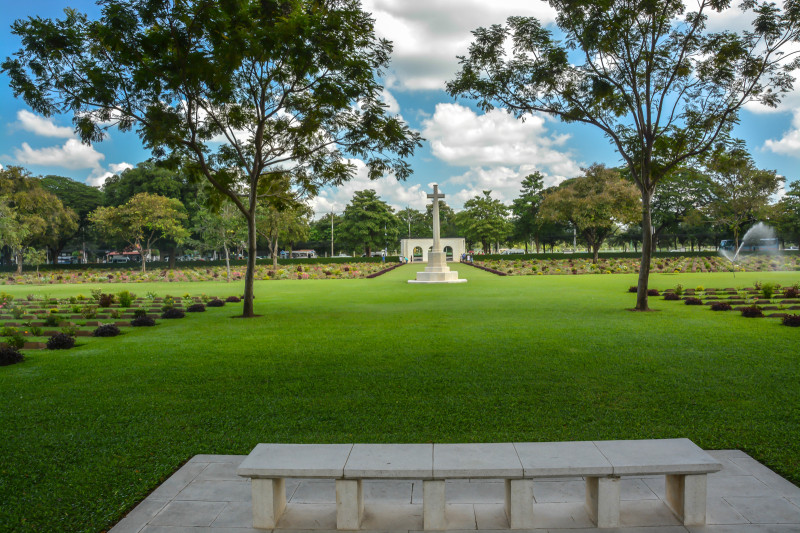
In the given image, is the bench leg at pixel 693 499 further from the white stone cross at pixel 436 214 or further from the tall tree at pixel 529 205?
the tall tree at pixel 529 205

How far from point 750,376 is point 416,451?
5069 mm

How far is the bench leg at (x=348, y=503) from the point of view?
2.77m

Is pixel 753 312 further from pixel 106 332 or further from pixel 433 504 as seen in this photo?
pixel 106 332

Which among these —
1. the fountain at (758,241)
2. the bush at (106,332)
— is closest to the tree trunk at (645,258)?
the bush at (106,332)

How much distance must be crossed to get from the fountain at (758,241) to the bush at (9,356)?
165 ft

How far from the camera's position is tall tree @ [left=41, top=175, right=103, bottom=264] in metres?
48.1

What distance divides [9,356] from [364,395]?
6096 millimetres

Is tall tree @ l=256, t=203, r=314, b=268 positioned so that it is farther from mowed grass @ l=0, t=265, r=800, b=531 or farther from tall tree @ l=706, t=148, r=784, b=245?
tall tree @ l=706, t=148, r=784, b=245

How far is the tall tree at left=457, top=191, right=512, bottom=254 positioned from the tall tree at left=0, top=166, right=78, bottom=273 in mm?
42035

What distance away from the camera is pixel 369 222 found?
59.5 meters

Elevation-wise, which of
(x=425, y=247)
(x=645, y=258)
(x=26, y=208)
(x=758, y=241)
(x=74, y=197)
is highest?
(x=74, y=197)

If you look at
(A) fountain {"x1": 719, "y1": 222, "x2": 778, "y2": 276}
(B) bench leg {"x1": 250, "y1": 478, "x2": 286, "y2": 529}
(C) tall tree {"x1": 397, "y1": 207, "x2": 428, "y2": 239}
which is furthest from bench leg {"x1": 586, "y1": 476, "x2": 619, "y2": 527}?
(C) tall tree {"x1": 397, "y1": 207, "x2": 428, "y2": 239}

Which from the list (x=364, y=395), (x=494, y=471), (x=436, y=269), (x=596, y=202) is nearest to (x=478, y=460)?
(x=494, y=471)

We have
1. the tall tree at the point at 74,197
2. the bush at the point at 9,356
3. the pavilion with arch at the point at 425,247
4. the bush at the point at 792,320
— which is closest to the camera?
the bush at the point at 9,356
